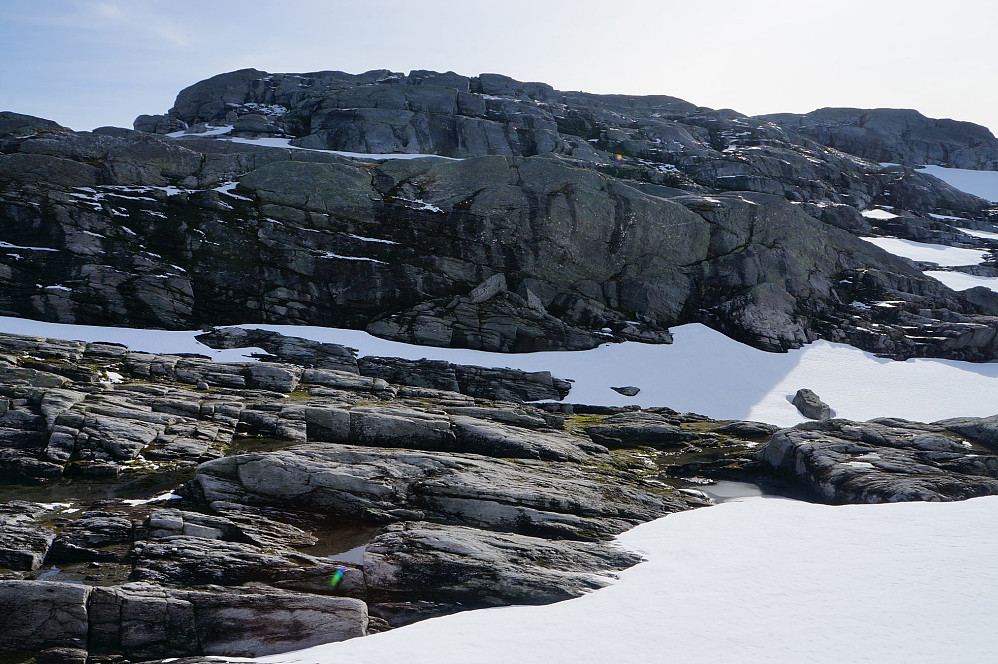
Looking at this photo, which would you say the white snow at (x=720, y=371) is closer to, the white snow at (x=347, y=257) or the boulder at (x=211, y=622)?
the white snow at (x=347, y=257)

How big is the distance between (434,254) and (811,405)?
116ft

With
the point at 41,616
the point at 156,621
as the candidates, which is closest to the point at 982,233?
the point at 156,621

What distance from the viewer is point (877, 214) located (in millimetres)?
93375

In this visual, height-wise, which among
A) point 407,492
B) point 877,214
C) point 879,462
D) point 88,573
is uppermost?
point 877,214

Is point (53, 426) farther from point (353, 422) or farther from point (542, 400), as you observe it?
point (542, 400)

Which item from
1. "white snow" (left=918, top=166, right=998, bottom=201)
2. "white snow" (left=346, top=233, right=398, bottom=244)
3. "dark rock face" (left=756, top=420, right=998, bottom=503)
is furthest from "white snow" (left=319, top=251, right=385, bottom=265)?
"white snow" (left=918, top=166, right=998, bottom=201)

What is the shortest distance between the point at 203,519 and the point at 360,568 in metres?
5.64

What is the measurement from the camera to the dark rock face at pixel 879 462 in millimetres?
24859

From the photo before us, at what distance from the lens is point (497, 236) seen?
181 ft

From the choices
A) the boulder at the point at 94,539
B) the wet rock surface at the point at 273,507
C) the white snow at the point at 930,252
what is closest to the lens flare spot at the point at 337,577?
the wet rock surface at the point at 273,507

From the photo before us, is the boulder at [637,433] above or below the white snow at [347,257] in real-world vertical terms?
below

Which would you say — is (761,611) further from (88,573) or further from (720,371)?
(720,371)

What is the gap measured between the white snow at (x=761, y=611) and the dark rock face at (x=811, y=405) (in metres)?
23.0

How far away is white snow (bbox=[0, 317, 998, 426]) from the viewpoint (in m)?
42.0
